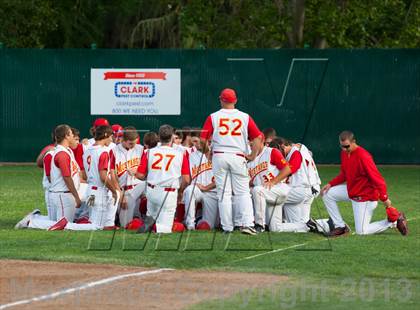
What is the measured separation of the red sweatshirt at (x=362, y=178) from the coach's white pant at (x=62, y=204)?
3911 mm

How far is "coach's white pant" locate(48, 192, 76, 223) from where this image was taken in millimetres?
16031

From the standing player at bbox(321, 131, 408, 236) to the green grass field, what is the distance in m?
0.22

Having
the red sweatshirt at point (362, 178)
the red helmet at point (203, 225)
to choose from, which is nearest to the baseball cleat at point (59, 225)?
the red helmet at point (203, 225)

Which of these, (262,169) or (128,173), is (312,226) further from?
(128,173)

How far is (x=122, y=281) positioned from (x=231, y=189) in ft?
14.3

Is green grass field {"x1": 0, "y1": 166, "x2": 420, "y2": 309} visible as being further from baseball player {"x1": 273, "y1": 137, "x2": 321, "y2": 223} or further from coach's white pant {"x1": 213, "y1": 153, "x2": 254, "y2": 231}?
baseball player {"x1": 273, "y1": 137, "x2": 321, "y2": 223}

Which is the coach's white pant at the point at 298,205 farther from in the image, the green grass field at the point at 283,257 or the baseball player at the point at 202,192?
the baseball player at the point at 202,192

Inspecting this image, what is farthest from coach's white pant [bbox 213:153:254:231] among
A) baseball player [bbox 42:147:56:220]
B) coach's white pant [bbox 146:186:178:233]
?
baseball player [bbox 42:147:56:220]

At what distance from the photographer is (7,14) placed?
38250mm

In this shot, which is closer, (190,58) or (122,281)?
(122,281)

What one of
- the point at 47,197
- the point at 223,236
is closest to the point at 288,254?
the point at 223,236

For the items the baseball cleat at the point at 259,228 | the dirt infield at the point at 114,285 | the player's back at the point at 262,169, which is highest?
the player's back at the point at 262,169

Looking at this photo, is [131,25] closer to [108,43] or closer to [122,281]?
[108,43]

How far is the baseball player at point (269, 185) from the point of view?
1570 centimetres
